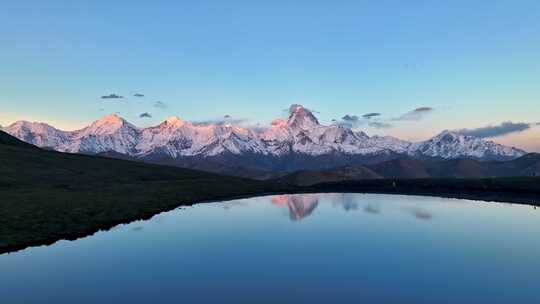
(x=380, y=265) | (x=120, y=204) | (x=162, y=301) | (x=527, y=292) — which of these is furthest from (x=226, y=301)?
(x=120, y=204)

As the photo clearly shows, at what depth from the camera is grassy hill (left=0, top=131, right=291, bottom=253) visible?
56.9m

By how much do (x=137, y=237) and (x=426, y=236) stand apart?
37.7 metres

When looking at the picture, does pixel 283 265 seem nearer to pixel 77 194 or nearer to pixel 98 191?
pixel 77 194

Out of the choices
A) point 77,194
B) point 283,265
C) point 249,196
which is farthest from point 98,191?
point 283,265

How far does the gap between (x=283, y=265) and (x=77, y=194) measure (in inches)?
2538

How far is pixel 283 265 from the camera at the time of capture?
134 feet

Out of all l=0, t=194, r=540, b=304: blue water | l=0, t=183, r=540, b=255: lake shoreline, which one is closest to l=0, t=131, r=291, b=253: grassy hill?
l=0, t=183, r=540, b=255: lake shoreline

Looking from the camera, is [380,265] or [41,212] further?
[41,212]

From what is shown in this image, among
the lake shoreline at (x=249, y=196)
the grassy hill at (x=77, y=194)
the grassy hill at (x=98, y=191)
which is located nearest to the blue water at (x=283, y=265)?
the lake shoreline at (x=249, y=196)

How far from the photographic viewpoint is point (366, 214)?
3465 inches

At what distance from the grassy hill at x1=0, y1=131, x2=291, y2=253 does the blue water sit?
5.26 meters

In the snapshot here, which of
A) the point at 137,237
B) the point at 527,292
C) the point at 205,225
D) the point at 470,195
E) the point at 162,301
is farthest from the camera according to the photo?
the point at 470,195

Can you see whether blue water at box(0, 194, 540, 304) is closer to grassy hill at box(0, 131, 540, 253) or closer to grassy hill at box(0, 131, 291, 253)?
grassy hill at box(0, 131, 291, 253)

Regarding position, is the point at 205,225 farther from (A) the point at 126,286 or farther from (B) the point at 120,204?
(A) the point at 126,286
